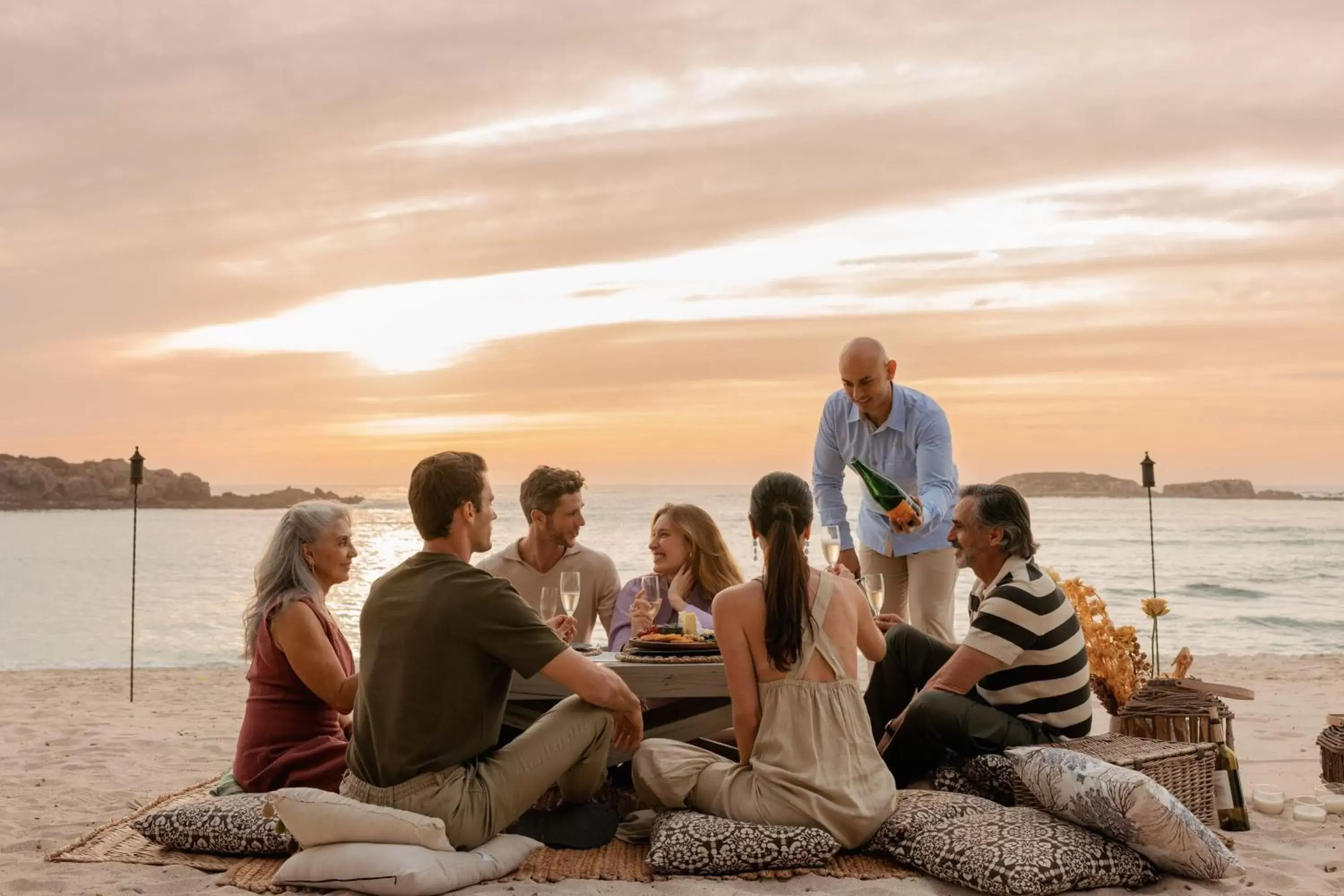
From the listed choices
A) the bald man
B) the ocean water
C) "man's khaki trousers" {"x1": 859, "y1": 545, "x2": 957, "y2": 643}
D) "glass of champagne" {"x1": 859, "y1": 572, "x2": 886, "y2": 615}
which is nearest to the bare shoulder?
"glass of champagne" {"x1": 859, "y1": 572, "x2": 886, "y2": 615}

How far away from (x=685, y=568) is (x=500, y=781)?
1.62 m

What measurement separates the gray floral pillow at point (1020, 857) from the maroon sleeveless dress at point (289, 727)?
201cm

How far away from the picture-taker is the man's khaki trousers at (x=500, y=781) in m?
3.76

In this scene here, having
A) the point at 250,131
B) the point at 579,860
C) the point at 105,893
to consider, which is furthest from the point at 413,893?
the point at 250,131

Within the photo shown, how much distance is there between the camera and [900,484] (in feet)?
20.2

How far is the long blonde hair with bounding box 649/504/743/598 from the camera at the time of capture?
16.9ft

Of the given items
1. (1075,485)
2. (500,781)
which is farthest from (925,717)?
(1075,485)

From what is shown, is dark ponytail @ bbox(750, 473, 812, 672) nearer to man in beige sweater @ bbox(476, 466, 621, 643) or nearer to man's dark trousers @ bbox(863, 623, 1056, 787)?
man's dark trousers @ bbox(863, 623, 1056, 787)

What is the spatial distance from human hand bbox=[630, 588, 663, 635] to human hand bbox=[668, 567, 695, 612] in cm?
58

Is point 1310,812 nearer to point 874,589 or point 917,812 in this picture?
point 917,812

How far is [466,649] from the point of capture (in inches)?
144

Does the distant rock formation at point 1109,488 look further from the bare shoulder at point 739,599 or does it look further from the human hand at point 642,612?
the bare shoulder at point 739,599

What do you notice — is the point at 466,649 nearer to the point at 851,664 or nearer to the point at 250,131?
the point at 851,664

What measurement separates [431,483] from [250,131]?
963 cm
